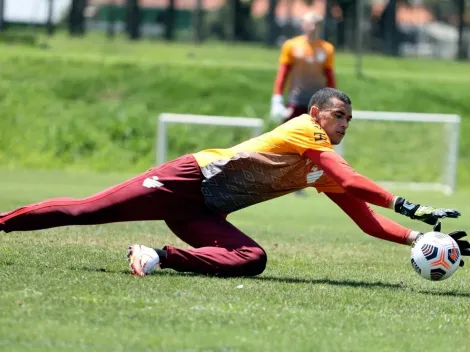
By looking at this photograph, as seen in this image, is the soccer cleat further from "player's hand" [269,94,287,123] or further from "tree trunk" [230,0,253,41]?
"tree trunk" [230,0,253,41]

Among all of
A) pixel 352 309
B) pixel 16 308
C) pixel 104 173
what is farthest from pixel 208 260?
pixel 104 173

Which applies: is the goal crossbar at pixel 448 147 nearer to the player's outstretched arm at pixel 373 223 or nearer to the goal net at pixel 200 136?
the goal net at pixel 200 136

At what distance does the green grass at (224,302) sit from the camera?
5762 millimetres

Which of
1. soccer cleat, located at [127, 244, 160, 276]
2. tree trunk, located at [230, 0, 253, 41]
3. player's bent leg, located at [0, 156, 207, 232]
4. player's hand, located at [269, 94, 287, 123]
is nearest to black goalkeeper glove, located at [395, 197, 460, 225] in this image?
player's bent leg, located at [0, 156, 207, 232]

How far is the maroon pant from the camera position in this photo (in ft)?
26.5

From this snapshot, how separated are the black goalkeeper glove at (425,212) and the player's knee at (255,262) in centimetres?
110

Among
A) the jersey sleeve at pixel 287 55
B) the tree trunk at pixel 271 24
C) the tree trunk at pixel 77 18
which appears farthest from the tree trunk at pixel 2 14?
the jersey sleeve at pixel 287 55

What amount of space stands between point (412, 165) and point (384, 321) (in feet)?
49.2

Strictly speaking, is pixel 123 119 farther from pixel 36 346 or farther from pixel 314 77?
pixel 36 346

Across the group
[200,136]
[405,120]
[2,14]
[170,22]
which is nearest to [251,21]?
[170,22]

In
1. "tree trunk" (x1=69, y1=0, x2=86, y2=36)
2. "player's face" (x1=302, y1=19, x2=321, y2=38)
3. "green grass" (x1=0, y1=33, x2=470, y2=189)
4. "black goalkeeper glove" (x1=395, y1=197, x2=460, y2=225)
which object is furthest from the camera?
"tree trunk" (x1=69, y1=0, x2=86, y2=36)

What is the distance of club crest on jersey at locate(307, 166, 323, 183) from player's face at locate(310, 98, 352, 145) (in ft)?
0.77

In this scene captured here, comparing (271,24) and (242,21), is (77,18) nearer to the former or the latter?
(242,21)

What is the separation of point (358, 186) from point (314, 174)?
552 mm
